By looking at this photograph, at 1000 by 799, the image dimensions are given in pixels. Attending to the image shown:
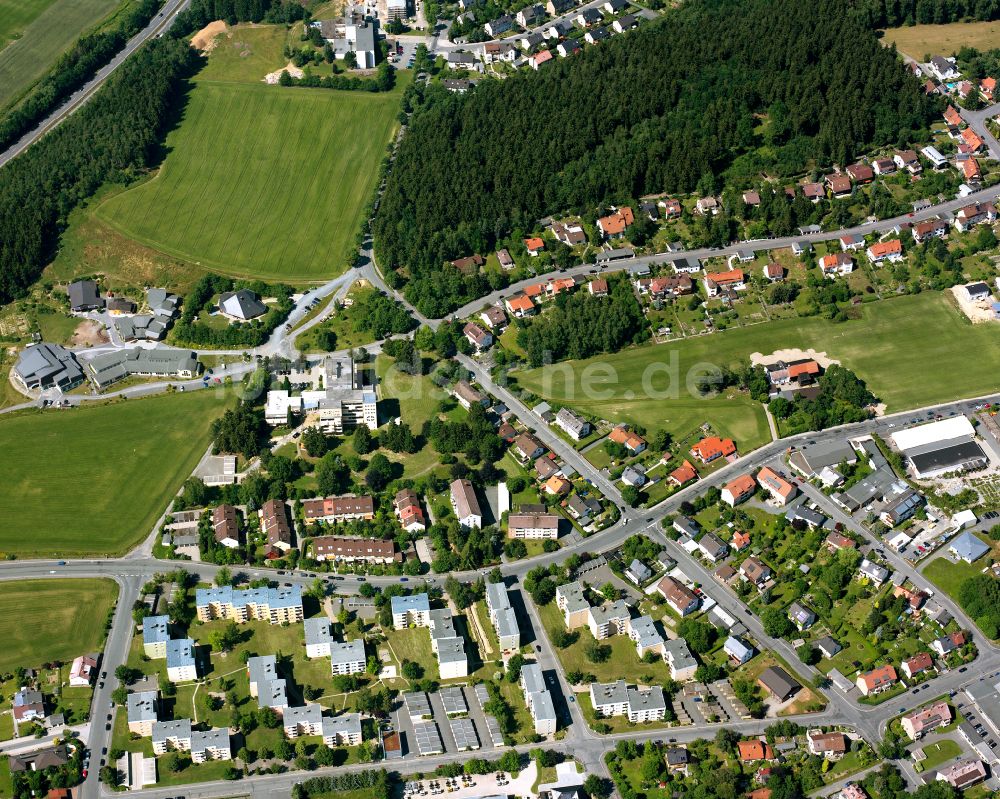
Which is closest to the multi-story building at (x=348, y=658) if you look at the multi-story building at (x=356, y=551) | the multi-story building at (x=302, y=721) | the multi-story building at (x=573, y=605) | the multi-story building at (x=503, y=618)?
the multi-story building at (x=302, y=721)

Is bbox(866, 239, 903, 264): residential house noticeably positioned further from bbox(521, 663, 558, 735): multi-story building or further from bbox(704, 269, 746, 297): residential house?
bbox(521, 663, 558, 735): multi-story building

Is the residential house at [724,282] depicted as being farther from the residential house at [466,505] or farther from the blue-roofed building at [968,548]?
the blue-roofed building at [968,548]

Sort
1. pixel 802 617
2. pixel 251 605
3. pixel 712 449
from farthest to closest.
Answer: pixel 712 449 < pixel 251 605 < pixel 802 617

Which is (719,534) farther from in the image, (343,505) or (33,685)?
(33,685)

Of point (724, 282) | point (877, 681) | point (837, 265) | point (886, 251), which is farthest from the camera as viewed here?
point (886, 251)

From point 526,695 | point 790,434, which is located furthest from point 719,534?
point 526,695

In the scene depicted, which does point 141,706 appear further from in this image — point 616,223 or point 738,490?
point 616,223

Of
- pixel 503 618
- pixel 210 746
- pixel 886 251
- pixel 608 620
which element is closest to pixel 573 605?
pixel 608 620

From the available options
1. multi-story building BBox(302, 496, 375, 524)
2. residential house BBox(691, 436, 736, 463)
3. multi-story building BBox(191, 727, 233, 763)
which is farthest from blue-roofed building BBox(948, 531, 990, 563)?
multi-story building BBox(191, 727, 233, 763)
